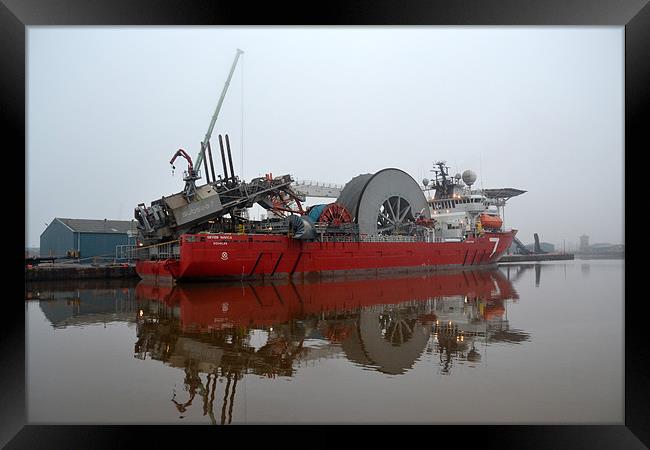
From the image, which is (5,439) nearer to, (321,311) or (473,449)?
(473,449)

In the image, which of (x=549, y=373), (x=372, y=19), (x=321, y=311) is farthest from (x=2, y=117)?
(x=321, y=311)

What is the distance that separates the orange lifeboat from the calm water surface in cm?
2741

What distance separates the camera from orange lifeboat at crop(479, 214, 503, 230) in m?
41.0

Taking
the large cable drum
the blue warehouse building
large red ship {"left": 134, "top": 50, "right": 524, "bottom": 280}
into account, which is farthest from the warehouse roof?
the large cable drum

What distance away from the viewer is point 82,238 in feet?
108

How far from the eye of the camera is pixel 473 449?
12.4 ft

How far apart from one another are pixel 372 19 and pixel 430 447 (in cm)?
395

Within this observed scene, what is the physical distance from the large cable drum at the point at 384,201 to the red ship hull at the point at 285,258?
104 inches

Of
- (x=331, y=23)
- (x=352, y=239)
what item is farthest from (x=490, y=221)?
(x=331, y=23)

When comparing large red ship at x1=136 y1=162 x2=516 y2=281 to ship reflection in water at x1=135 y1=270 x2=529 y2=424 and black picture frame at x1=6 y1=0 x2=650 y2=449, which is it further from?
black picture frame at x1=6 y1=0 x2=650 y2=449

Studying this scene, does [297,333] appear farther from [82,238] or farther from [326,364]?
[82,238]

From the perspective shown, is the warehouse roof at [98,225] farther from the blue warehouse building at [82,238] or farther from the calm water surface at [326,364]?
the calm water surface at [326,364]

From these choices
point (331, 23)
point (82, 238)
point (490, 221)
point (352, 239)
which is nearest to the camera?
point (331, 23)

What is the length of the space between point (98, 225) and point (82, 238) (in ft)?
8.66
